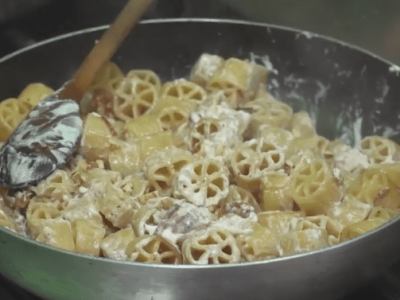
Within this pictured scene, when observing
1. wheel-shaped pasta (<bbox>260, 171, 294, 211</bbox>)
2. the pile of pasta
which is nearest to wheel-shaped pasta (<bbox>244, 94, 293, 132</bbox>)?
the pile of pasta

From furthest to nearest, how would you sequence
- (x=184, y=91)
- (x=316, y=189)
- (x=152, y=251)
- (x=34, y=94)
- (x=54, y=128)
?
(x=184, y=91) → (x=34, y=94) → (x=54, y=128) → (x=316, y=189) → (x=152, y=251)

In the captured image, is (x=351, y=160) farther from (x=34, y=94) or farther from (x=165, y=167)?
(x=34, y=94)

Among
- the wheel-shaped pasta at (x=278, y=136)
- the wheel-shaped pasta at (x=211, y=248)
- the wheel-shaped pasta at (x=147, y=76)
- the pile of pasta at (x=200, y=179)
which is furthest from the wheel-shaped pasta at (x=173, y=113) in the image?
the wheel-shaped pasta at (x=211, y=248)

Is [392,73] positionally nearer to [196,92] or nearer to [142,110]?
[196,92]

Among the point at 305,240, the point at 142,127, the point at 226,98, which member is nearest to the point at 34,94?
the point at 142,127

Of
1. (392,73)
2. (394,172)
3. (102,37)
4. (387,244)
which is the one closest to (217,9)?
(102,37)

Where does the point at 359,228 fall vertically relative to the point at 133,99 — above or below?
below

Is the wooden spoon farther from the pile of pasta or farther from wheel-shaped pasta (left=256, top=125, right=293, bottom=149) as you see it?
wheel-shaped pasta (left=256, top=125, right=293, bottom=149)
